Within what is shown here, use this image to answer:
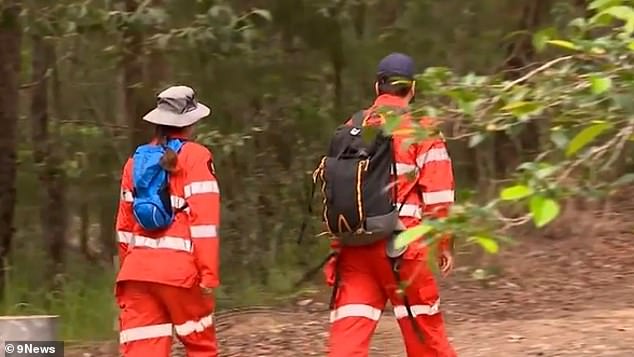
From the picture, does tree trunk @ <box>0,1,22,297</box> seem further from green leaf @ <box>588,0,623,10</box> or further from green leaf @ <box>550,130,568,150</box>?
green leaf @ <box>550,130,568,150</box>

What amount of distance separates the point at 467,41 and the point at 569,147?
7.37m

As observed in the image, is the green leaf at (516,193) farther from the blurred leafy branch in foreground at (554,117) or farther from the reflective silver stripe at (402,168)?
the reflective silver stripe at (402,168)

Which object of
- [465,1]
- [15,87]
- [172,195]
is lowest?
[172,195]

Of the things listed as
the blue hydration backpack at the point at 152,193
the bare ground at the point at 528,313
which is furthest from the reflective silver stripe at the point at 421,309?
the bare ground at the point at 528,313

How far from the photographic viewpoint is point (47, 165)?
920 centimetres

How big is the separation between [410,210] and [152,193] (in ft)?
3.67

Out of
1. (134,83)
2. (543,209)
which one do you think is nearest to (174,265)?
(543,209)

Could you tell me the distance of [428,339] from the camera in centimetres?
507

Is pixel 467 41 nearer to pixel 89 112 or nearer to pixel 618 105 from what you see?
pixel 89 112

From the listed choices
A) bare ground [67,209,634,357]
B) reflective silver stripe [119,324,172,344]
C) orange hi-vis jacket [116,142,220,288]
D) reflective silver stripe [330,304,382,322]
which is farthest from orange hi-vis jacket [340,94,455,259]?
bare ground [67,209,634,357]

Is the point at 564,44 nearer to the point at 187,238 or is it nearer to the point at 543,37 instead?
the point at 543,37

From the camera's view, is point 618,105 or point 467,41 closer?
point 618,105

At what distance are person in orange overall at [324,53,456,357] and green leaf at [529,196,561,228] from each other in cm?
259

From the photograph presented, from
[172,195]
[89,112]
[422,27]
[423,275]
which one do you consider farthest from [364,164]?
[89,112]
